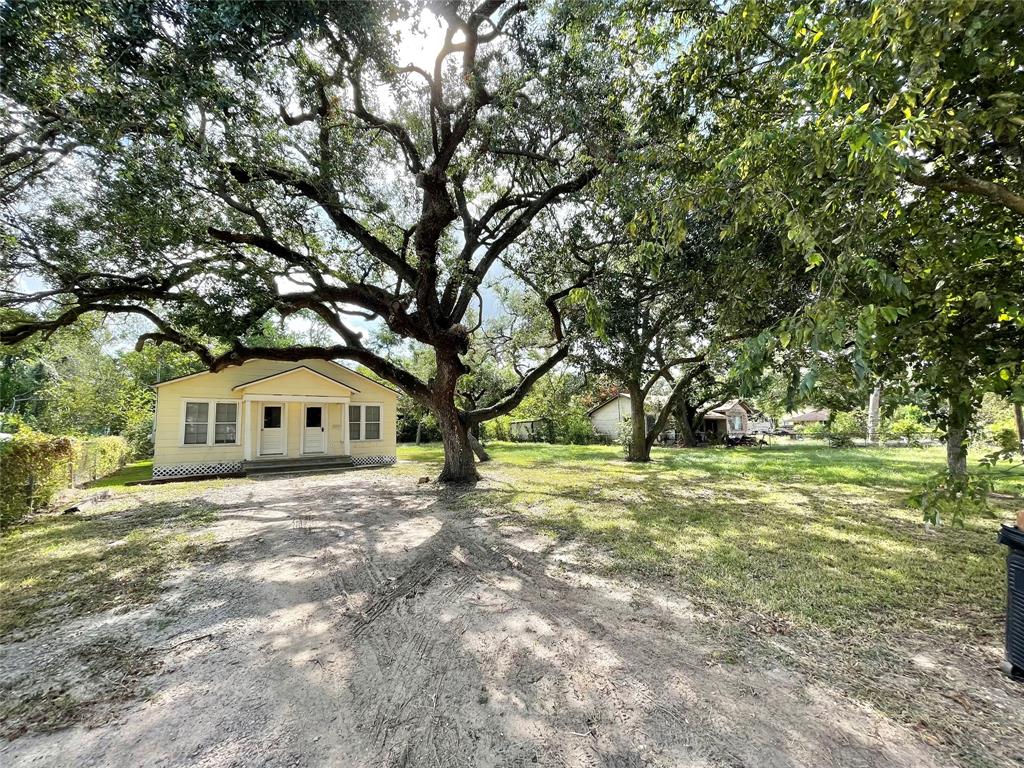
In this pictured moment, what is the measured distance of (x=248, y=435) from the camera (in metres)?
13.4

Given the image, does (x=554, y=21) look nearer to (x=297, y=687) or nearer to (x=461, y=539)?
(x=461, y=539)

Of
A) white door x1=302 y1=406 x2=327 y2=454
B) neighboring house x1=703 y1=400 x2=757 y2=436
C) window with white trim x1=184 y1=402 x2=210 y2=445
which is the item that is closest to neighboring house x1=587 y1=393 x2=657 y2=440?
neighboring house x1=703 y1=400 x2=757 y2=436

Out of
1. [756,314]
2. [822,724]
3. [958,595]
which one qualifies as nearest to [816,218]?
[756,314]

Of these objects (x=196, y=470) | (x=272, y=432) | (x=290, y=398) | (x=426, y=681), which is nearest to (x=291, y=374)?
(x=290, y=398)

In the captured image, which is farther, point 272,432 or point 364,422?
point 364,422

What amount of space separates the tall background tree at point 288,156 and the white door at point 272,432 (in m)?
5.17

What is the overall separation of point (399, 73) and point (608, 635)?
728cm

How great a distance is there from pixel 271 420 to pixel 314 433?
144cm

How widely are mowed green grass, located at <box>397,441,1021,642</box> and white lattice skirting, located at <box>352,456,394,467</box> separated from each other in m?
6.95

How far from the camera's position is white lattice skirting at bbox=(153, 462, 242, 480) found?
486 inches

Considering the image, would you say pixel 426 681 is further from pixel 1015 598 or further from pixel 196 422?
pixel 196 422

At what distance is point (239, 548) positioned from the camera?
16.7ft

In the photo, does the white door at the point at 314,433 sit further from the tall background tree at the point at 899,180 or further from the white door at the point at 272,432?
the tall background tree at the point at 899,180

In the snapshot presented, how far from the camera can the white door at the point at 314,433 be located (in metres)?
14.9
